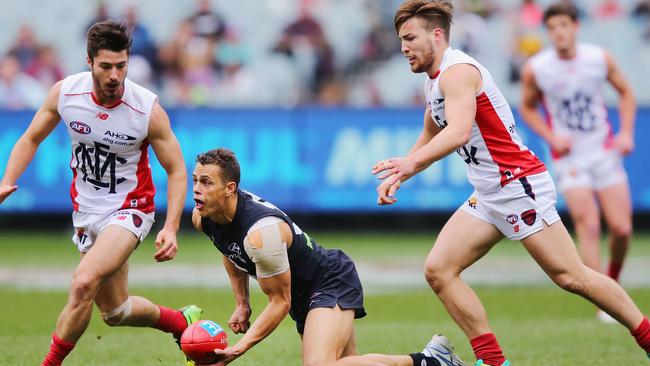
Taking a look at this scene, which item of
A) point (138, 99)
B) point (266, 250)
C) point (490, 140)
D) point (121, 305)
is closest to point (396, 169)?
point (266, 250)

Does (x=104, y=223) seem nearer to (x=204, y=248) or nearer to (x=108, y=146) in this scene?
(x=108, y=146)

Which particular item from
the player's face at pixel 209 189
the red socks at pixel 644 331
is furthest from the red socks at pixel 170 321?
the red socks at pixel 644 331

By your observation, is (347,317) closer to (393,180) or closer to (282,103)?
(393,180)

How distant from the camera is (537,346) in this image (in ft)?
28.9

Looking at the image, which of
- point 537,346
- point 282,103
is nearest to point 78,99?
point 537,346

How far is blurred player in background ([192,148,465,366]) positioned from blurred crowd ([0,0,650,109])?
10753 millimetres

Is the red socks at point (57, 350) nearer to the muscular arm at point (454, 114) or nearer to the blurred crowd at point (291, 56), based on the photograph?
the muscular arm at point (454, 114)

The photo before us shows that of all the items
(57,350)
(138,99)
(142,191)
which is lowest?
(57,350)

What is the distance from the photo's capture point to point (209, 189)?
673 centimetres

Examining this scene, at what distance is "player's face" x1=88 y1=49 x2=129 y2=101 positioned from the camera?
7223mm

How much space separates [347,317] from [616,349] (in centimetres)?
265

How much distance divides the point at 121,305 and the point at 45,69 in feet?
38.0

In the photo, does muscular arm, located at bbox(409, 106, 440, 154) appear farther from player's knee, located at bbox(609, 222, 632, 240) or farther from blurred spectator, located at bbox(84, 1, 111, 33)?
blurred spectator, located at bbox(84, 1, 111, 33)

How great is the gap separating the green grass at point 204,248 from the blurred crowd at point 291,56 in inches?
87.6
